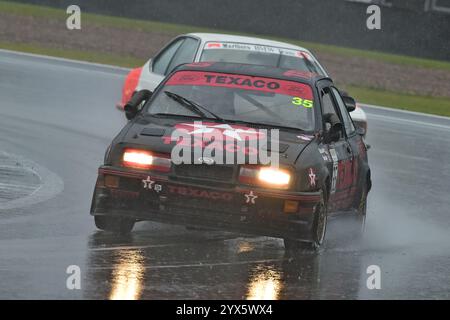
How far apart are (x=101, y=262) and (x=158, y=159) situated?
100 centimetres

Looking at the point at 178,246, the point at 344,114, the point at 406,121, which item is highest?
the point at 406,121

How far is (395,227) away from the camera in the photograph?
1118 centimetres

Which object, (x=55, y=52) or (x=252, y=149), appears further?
(x=55, y=52)

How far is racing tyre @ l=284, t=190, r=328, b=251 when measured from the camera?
895cm

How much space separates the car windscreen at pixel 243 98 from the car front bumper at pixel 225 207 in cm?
107

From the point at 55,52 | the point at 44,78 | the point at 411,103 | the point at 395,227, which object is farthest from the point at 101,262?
the point at 55,52

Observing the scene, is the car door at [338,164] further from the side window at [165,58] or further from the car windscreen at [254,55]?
the side window at [165,58]

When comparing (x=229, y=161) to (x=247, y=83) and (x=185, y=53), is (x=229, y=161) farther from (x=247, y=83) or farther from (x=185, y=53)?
(x=185, y=53)

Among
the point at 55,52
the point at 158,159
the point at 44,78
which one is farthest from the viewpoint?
the point at 55,52

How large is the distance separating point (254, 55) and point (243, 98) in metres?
4.73

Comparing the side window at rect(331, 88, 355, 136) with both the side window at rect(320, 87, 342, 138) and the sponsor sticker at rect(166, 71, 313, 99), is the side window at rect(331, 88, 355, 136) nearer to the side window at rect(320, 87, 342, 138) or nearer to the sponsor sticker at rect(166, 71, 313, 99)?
the side window at rect(320, 87, 342, 138)

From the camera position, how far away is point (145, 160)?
892 cm

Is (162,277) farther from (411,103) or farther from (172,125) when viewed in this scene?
(411,103)

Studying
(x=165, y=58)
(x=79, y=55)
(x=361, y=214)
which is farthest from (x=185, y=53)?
(x=79, y=55)
